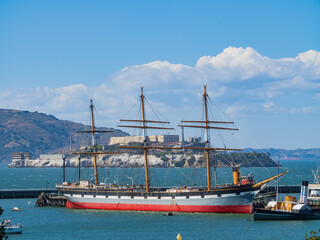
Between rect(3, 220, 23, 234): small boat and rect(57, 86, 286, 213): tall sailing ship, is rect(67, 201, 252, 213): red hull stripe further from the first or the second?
rect(3, 220, 23, 234): small boat

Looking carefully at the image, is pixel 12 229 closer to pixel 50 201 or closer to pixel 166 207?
pixel 166 207

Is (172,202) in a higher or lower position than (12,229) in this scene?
higher

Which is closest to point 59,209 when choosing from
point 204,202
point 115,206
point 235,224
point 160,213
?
point 115,206

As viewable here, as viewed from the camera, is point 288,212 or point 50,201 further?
point 50,201

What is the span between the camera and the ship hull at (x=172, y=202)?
2795 inches

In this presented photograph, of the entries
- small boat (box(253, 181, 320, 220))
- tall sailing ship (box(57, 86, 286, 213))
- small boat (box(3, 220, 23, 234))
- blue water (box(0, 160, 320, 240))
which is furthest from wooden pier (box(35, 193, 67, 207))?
small boat (box(253, 181, 320, 220))

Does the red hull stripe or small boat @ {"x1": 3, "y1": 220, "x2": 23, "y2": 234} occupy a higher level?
the red hull stripe

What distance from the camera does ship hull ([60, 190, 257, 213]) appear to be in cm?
7100

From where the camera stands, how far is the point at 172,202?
74.8 metres

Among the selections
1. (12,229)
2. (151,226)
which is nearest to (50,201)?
(12,229)

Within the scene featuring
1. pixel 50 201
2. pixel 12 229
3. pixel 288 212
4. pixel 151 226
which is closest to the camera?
pixel 12 229

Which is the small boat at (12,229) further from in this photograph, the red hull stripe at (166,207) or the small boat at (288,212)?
the small boat at (288,212)

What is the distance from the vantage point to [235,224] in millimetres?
62438

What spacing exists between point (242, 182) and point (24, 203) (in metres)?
37.3
